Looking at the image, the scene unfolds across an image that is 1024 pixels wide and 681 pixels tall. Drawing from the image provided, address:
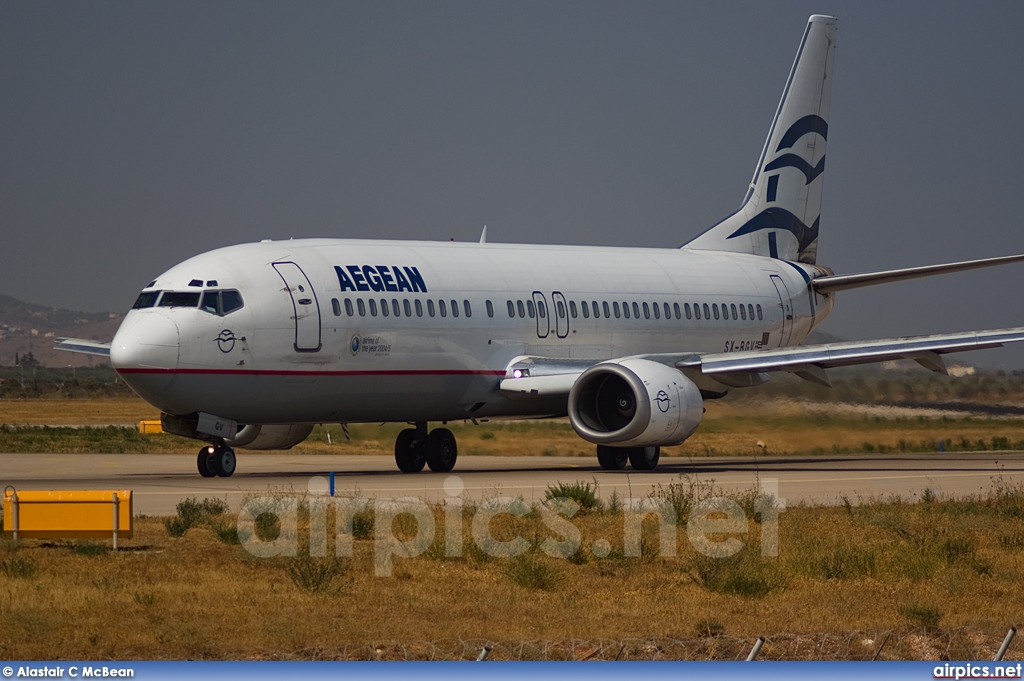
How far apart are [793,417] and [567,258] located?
5.61 metres

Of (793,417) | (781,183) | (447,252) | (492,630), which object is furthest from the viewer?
(781,183)

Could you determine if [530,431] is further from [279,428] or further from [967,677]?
[967,677]

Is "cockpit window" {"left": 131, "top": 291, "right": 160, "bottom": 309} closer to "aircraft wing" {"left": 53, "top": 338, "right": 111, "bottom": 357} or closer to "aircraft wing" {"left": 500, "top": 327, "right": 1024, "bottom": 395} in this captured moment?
"aircraft wing" {"left": 53, "top": 338, "right": 111, "bottom": 357}

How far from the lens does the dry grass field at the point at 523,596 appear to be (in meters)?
11.5

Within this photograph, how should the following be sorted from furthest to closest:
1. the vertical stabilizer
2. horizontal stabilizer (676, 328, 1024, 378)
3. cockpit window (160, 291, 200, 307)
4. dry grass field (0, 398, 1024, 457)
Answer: the vertical stabilizer < dry grass field (0, 398, 1024, 457) < horizontal stabilizer (676, 328, 1024, 378) < cockpit window (160, 291, 200, 307)

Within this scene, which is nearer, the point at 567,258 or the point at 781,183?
the point at 567,258

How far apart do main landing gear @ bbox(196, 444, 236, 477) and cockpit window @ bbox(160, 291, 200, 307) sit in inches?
114

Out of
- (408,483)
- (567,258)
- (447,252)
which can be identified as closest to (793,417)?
(567,258)

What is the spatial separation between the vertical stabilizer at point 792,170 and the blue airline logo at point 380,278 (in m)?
11.3

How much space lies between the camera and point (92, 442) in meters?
44.5

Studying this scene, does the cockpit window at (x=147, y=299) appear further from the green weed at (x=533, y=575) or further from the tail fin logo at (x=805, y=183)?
the tail fin logo at (x=805, y=183)

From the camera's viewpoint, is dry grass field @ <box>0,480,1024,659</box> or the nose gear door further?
the nose gear door

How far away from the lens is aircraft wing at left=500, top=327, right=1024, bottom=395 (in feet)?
96.6

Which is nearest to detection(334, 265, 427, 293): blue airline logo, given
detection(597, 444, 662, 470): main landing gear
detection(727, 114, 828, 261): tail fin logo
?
detection(597, 444, 662, 470): main landing gear
